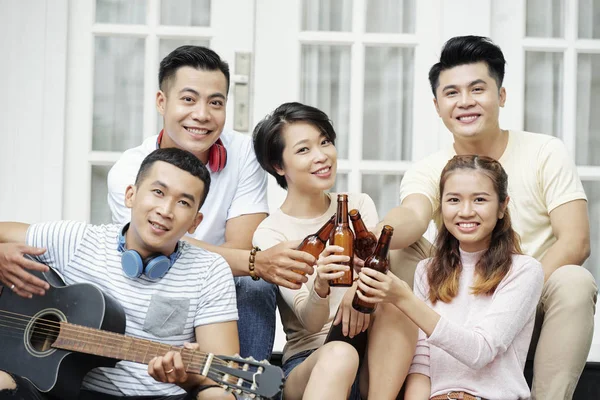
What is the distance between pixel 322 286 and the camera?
2307 mm

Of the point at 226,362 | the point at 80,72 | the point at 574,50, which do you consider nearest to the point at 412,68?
the point at 574,50

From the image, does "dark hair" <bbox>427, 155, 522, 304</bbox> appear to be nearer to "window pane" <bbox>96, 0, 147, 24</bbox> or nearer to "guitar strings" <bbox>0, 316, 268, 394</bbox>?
"guitar strings" <bbox>0, 316, 268, 394</bbox>

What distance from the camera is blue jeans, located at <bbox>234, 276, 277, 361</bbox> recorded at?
2.59 metres

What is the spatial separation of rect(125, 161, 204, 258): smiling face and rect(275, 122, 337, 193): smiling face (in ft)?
1.30

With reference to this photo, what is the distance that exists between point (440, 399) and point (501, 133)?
109 centimetres

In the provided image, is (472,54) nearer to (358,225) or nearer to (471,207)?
(471,207)

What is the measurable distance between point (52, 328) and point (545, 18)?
2659 mm

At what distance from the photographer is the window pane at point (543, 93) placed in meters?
3.78

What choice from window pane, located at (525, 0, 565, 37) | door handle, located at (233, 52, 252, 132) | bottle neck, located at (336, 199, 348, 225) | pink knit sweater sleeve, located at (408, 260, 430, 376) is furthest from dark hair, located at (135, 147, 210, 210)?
window pane, located at (525, 0, 565, 37)

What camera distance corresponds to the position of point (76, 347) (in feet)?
6.97

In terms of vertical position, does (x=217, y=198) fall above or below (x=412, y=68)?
below

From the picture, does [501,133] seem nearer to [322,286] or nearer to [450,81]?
[450,81]

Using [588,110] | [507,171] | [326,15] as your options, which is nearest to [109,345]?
[507,171]

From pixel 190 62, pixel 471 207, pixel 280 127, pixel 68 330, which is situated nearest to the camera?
pixel 68 330
